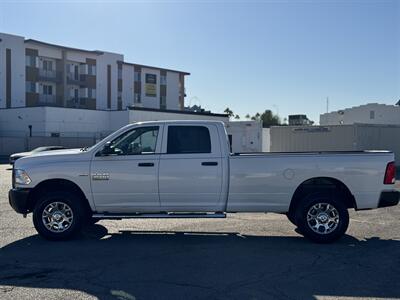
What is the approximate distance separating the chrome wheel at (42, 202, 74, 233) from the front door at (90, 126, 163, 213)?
1.77 feet

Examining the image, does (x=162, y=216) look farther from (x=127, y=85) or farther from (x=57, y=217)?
(x=127, y=85)

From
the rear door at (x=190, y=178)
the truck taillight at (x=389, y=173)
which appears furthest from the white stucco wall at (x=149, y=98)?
the truck taillight at (x=389, y=173)

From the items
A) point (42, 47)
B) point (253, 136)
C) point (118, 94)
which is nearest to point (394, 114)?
point (253, 136)

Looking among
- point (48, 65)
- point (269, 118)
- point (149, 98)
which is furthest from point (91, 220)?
point (269, 118)

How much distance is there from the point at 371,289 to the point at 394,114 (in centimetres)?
4515

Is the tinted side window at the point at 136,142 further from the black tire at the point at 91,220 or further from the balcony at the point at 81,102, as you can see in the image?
the balcony at the point at 81,102

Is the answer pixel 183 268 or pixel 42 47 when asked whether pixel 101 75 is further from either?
pixel 183 268

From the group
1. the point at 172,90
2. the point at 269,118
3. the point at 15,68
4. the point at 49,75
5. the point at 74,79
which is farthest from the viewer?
the point at 269,118

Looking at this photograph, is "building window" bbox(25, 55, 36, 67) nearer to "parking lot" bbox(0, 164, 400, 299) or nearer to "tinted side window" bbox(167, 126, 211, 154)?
"parking lot" bbox(0, 164, 400, 299)

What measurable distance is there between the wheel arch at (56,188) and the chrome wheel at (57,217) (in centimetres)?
29

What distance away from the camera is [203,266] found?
641cm

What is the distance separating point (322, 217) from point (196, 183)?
2263 millimetres

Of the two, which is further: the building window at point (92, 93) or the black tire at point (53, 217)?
the building window at point (92, 93)

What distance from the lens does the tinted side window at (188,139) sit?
809cm
